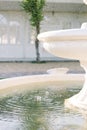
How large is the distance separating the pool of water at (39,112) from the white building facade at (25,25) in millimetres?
16117

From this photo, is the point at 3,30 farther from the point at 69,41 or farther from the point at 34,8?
the point at 69,41

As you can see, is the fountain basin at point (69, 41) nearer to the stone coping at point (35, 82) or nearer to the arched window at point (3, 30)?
the stone coping at point (35, 82)

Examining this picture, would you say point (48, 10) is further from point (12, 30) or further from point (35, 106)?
point (35, 106)

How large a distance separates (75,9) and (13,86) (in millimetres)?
16513

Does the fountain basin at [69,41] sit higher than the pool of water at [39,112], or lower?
higher

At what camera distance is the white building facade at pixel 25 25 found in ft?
73.5

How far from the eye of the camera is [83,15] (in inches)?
912

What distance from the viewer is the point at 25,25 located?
2278cm

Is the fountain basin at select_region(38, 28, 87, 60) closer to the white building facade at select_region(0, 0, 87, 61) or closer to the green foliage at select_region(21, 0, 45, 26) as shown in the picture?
the green foliage at select_region(21, 0, 45, 26)

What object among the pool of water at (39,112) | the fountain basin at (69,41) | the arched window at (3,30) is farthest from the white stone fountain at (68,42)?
the arched window at (3,30)

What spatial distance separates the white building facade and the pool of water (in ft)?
52.9

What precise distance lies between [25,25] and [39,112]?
59.5 feet

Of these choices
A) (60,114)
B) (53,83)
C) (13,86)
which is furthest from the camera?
(53,83)

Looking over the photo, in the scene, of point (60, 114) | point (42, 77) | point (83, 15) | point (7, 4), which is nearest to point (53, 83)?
point (42, 77)
